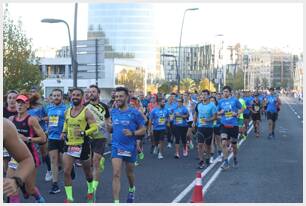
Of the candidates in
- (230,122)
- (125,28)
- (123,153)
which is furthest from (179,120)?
(125,28)

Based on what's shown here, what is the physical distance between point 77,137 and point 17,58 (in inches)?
1223

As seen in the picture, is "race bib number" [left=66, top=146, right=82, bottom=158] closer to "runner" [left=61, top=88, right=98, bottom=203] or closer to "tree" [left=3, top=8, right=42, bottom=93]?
"runner" [left=61, top=88, right=98, bottom=203]

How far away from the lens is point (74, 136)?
862cm

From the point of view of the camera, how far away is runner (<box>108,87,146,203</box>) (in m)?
8.45

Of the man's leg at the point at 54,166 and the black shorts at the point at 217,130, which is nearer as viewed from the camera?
the man's leg at the point at 54,166

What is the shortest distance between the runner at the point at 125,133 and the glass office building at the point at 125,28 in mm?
144530

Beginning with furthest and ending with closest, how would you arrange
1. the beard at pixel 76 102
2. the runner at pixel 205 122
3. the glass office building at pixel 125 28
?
the glass office building at pixel 125 28, the runner at pixel 205 122, the beard at pixel 76 102

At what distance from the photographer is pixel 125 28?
507 feet

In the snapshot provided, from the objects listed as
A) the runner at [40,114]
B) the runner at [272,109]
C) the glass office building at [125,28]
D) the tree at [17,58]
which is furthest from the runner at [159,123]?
the glass office building at [125,28]

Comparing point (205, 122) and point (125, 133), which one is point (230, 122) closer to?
point (205, 122)

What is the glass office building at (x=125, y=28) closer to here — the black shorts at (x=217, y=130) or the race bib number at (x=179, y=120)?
the race bib number at (x=179, y=120)

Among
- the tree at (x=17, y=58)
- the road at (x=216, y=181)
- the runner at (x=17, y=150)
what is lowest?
the road at (x=216, y=181)

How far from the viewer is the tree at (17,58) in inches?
1492

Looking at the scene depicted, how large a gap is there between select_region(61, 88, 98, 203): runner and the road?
41 centimetres
